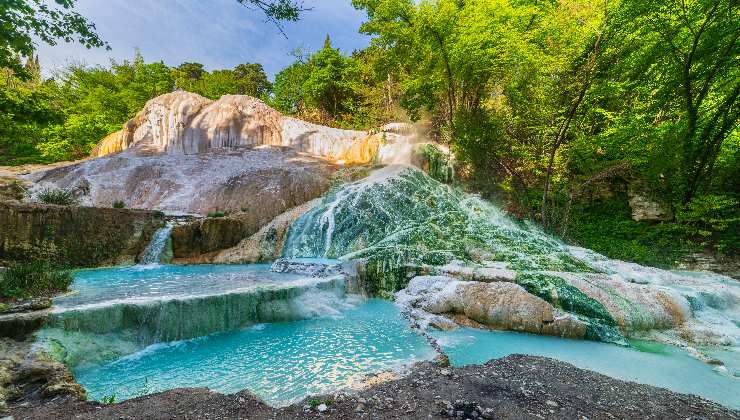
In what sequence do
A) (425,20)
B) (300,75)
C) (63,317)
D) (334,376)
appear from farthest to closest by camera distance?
1. (300,75)
2. (425,20)
3. (63,317)
4. (334,376)

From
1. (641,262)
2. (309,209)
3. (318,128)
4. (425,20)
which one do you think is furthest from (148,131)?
(641,262)

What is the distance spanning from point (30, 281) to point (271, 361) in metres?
4.98

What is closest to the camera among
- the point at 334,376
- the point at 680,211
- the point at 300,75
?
the point at 334,376

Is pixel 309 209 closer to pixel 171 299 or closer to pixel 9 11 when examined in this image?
pixel 171 299

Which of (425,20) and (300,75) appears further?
(300,75)

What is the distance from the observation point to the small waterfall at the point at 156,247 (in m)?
11.6

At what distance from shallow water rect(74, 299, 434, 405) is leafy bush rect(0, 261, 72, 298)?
240cm

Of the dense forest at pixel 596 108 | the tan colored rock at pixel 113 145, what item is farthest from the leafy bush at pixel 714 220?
the tan colored rock at pixel 113 145

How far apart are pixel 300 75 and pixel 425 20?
20.5 m

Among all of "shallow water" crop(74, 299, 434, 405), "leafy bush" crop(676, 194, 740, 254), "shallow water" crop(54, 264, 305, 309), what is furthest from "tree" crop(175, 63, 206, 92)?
"leafy bush" crop(676, 194, 740, 254)

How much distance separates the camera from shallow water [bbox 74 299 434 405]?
13.5 feet

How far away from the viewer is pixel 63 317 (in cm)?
478

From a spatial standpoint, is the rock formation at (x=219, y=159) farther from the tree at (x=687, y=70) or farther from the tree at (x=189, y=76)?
the tree at (x=189, y=76)

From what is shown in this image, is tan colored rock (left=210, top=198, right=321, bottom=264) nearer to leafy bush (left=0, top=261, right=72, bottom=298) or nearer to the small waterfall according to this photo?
the small waterfall
